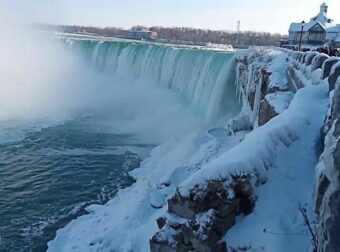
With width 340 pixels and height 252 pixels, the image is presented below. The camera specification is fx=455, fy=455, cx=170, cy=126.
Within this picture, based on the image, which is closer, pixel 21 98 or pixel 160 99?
pixel 160 99

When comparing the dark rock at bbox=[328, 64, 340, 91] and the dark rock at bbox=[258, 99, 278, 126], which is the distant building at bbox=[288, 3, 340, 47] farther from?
the dark rock at bbox=[328, 64, 340, 91]

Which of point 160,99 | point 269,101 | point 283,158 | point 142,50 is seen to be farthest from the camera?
point 142,50

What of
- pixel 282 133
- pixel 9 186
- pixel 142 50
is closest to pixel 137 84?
pixel 142 50

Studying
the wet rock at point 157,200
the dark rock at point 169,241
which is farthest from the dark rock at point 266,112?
the dark rock at point 169,241

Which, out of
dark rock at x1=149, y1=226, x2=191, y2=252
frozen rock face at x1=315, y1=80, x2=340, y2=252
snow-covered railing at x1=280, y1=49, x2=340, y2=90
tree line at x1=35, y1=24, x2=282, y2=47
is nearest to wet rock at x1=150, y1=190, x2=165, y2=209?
snow-covered railing at x1=280, y1=49, x2=340, y2=90

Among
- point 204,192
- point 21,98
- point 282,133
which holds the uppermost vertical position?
point 282,133

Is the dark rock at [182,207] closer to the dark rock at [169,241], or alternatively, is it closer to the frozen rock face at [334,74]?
the dark rock at [169,241]

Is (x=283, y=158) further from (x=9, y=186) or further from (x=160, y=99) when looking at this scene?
(x=160, y=99)

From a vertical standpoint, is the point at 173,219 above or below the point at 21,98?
above
